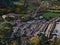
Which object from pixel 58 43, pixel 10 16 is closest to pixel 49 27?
pixel 58 43

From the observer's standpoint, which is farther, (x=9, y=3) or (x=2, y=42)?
(x=9, y=3)

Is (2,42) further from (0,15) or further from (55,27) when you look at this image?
(55,27)

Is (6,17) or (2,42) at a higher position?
(6,17)

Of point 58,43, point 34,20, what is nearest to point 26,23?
point 34,20

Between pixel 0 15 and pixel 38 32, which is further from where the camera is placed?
pixel 0 15

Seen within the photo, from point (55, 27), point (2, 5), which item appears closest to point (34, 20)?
point (55, 27)

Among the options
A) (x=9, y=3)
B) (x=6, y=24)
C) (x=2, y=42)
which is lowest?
(x=2, y=42)

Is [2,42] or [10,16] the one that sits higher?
[10,16]

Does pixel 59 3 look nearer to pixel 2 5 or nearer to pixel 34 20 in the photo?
pixel 34 20
